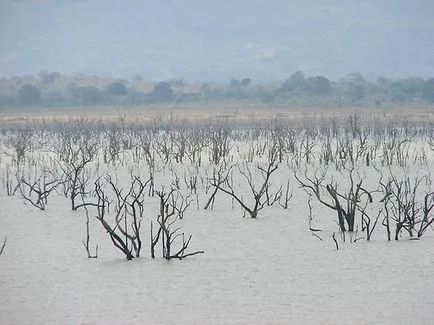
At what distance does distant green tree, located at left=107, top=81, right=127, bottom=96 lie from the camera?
48.9m

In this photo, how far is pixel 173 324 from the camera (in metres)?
4.14

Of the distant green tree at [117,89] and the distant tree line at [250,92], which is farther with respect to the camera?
the distant green tree at [117,89]

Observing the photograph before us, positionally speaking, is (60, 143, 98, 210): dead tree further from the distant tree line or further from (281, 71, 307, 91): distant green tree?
(281, 71, 307, 91): distant green tree

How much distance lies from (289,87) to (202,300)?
4874 cm

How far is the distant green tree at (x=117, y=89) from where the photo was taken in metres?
48.9

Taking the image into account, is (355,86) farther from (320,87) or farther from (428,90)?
(428,90)

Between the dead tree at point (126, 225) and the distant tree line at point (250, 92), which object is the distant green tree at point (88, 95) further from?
the dead tree at point (126, 225)

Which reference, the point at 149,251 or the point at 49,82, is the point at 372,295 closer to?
the point at 149,251

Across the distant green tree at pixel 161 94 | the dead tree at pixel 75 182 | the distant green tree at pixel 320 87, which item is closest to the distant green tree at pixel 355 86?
the distant green tree at pixel 320 87

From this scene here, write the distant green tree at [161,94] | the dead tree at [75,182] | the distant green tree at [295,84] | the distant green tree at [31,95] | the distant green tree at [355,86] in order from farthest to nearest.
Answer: the distant green tree at [295,84], the distant green tree at [161,94], the distant green tree at [355,86], the distant green tree at [31,95], the dead tree at [75,182]

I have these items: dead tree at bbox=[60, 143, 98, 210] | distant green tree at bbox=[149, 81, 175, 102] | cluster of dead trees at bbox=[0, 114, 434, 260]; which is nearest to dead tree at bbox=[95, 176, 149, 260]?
cluster of dead trees at bbox=[0, 114, 434, 260]

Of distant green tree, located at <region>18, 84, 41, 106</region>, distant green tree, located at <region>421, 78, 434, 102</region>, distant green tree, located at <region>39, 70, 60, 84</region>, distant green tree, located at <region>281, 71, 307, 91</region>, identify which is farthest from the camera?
distant green tree, located at <region>281, 71, 307, 91</region>

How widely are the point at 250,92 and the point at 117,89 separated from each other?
1015 cm

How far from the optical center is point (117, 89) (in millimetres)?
49312
